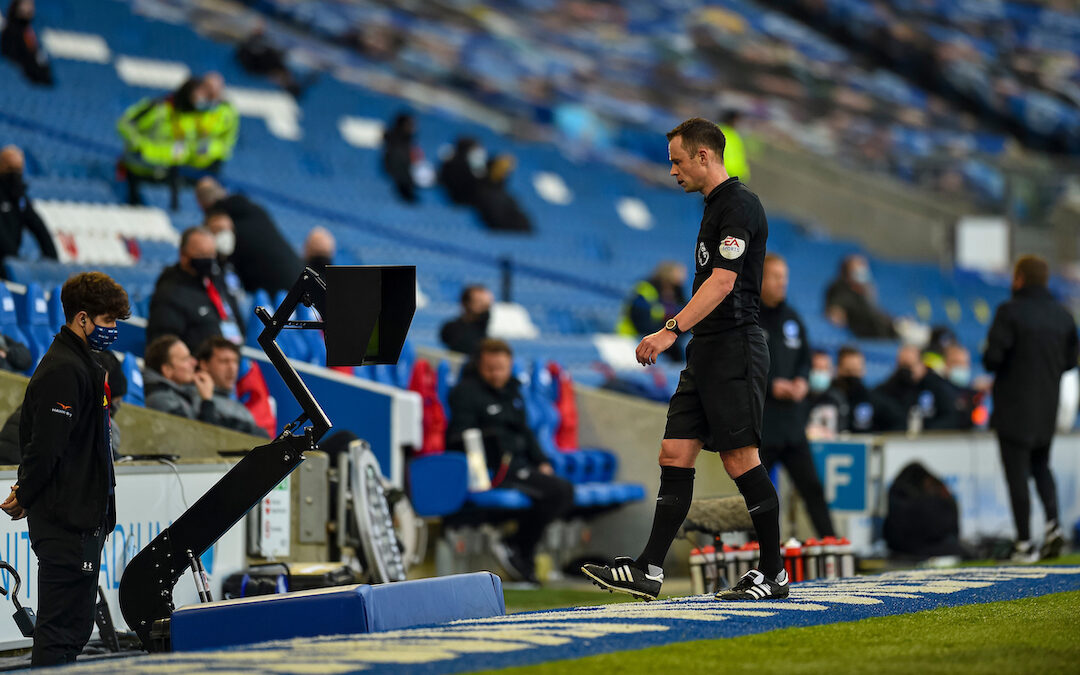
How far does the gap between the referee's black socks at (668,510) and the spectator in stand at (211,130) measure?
28.2 ft

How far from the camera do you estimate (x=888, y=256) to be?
21953 millimetres

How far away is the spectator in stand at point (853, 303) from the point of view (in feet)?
54.3

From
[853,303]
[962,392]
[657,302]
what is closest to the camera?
[657,302]

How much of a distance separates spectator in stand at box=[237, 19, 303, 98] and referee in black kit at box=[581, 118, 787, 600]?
1325 centimetres

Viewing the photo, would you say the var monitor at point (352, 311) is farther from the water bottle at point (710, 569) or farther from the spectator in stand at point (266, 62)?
the spectator in stand at point (266, 62)

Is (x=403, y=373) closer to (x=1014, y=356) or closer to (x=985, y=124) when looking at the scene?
(x=1014, y=356)

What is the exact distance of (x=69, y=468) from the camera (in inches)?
223

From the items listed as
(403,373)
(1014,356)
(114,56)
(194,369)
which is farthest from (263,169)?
(1014,356)

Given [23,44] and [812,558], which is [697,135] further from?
[23,44]

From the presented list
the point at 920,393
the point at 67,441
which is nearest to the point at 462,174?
the point at 920,393

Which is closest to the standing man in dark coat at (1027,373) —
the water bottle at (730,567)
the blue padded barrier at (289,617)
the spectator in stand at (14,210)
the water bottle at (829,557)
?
the water bottle at (829,557)

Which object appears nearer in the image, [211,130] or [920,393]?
[920,393]

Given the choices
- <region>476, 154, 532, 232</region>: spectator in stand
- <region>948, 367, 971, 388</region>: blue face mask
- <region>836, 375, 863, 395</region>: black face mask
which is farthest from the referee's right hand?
<region>476, 154, 532, 232</region>: spectator in stand

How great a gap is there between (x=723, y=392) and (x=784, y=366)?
322cm
